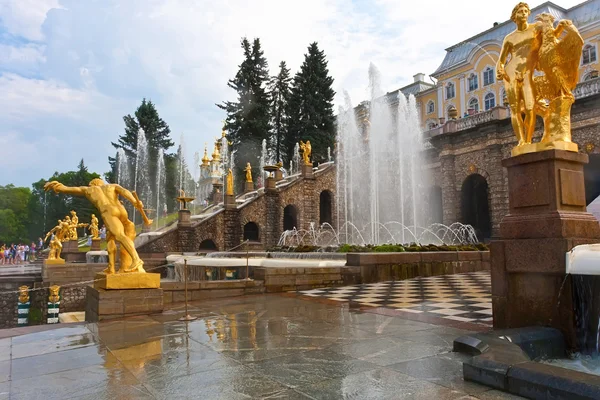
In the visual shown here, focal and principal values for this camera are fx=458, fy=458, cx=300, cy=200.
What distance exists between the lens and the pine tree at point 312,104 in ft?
151

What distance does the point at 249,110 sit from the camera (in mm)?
45125

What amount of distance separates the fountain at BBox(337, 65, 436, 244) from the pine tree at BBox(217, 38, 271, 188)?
1493 cm

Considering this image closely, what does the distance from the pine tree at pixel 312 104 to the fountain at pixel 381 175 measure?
13.6 meters

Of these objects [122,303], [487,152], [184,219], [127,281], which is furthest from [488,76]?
[122,303]

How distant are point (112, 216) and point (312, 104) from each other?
134 feet

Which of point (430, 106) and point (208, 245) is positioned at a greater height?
point (430, 106)

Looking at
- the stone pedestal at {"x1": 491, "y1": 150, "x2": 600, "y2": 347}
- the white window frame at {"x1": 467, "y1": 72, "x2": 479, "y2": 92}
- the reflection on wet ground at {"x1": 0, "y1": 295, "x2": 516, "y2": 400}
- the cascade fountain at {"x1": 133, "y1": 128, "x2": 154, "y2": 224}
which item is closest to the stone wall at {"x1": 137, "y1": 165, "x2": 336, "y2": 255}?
the white window frame at {"x1": 467, "y1": 72, "x2": 479, "y2": 92}

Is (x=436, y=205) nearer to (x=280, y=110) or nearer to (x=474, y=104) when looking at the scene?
(x=474, y=104)

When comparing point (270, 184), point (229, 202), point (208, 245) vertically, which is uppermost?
point (270, 184)

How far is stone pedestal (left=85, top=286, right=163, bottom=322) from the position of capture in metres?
6.98

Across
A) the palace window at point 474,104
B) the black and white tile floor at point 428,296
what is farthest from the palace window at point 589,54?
the black and white tile floor at point 428,296

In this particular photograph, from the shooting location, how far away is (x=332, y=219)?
33.1 m

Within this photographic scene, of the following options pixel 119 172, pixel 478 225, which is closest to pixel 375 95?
pixel 478 225

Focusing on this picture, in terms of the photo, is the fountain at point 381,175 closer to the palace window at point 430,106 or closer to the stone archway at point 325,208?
the stone archway at point 325,208
